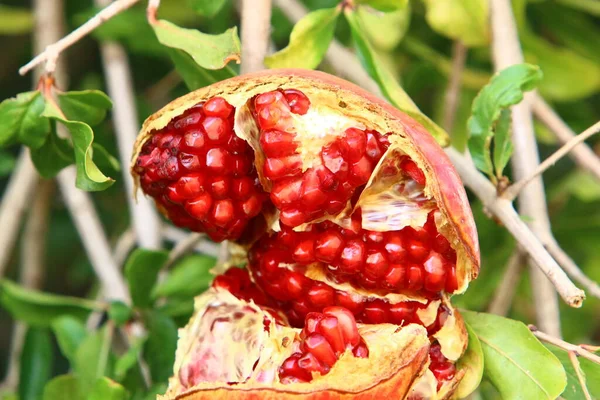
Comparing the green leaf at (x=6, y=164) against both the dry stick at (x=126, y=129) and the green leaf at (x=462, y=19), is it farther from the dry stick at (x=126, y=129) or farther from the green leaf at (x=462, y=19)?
the green leaf at (x=462, y=19)

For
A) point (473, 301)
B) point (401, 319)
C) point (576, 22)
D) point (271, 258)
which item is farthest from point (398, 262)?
point (576, 22)

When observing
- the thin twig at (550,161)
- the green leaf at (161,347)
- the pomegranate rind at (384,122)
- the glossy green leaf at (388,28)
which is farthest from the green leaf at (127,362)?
the glossy green leaf at (388,28)

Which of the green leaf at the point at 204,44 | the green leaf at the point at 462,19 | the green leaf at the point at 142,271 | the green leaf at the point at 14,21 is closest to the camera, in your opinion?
the green leaf at the point at 204,44

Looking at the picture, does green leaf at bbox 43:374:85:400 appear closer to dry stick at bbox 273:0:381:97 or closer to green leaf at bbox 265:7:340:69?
green leaf at bbox 265:7:340:69

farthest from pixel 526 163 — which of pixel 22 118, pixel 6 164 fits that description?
pixel 6 164

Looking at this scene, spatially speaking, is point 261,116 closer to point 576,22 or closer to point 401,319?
point 401,319

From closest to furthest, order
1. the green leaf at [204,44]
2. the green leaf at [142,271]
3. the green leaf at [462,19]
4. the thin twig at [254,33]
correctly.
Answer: the green leaf at [204,44] → the thin twig at [254,33] → the green leaf at [142,271] → the green leaf at [462,19]
